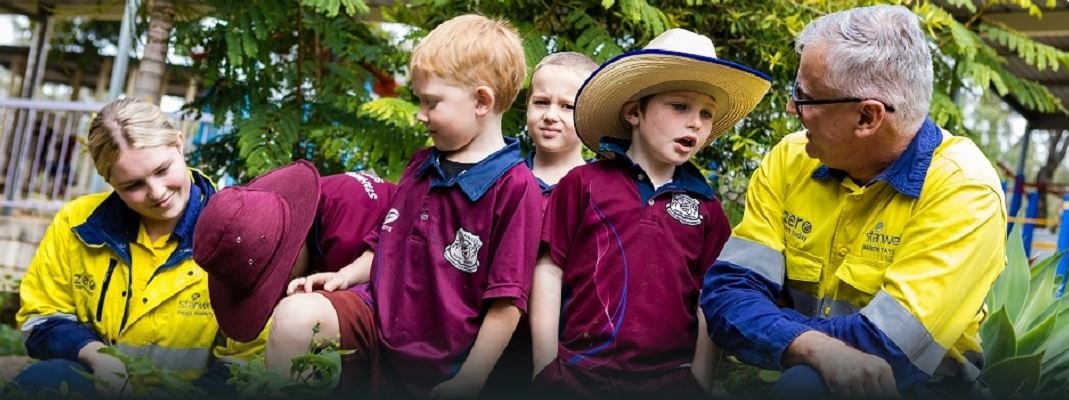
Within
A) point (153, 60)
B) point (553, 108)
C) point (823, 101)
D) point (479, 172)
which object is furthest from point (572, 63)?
point (153, 60)

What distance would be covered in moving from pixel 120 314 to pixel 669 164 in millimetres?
1759

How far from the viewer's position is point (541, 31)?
491cm

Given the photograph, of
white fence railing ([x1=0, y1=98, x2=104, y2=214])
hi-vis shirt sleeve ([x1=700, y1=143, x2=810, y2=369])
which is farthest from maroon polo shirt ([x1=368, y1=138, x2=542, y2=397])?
white fence railing ([x1=0, y1=98, x2=104, y2=214])

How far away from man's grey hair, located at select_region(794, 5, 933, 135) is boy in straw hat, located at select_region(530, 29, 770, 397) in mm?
419

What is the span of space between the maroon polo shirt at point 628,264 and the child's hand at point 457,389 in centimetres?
28

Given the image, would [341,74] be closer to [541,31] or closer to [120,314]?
[541,31]

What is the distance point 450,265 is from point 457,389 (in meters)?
0.33

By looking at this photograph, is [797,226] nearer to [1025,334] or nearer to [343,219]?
[1025,334]

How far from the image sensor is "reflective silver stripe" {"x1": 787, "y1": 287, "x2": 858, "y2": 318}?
2.72 m

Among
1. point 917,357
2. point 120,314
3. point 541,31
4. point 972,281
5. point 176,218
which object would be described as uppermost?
point 541,31

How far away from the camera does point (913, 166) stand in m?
2.62

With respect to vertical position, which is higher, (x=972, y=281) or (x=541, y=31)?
(x=541, y=31)

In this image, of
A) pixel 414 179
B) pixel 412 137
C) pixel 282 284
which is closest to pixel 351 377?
pixel 282 284

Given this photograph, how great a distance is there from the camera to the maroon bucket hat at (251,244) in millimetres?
2732
